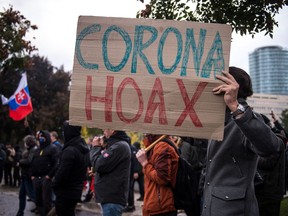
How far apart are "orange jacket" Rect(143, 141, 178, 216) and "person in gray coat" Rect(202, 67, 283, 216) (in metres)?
1.24

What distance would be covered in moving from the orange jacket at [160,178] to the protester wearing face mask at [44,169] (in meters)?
4.25

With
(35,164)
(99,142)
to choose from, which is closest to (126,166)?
(99,142)

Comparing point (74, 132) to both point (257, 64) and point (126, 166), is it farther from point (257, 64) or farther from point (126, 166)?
point (257, 64)

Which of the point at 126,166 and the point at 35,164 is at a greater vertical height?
the point at 126,166

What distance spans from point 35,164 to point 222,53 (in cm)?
632

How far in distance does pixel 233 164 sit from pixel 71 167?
3641 mm

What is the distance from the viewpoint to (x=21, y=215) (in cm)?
825

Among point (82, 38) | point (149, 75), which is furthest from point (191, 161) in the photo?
point (82, 38)

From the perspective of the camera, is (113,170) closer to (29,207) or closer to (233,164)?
(233,164)

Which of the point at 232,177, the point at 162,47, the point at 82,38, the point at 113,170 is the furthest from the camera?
the point at 113,170

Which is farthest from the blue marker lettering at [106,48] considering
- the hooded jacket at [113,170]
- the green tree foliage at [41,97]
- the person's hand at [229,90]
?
the green tree foliage at [41,97]

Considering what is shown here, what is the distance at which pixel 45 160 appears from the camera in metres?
7.97

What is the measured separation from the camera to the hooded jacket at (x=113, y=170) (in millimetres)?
4918

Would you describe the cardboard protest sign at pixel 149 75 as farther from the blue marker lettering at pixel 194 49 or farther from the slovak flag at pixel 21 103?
the slovak flag at pixel 21 103
